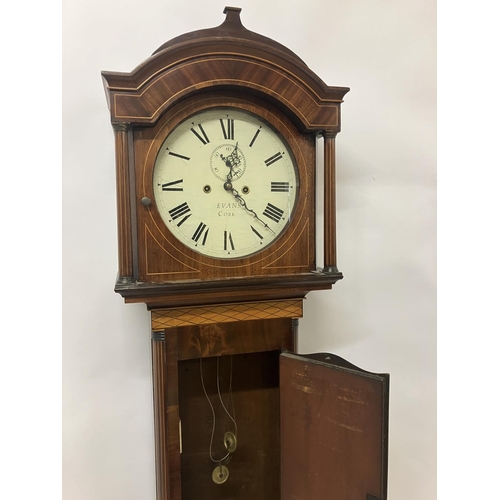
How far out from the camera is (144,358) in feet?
3.98

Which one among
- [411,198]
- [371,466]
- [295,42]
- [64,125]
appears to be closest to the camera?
[371,466]

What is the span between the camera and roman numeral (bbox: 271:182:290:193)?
103 centimetres

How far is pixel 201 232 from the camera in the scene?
0.98 metres

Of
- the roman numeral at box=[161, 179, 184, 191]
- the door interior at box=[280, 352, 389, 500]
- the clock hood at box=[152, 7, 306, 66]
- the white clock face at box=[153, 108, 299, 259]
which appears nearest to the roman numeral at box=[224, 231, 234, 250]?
the white clock face at box=[153, 108, 299, 259]

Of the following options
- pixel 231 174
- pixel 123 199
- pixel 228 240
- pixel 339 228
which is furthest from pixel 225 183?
pixel 339 228

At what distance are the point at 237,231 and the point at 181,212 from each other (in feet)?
0.44

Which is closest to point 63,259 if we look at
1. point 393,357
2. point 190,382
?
point 190,382

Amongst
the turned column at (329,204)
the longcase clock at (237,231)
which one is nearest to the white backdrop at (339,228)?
the longcase clock at (237,231)

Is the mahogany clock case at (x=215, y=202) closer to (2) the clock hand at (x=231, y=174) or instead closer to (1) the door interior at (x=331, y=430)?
(2) the clock hand at (x=231, y=174)

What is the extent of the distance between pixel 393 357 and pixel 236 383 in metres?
0.59

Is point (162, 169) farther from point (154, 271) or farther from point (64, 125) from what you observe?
point (64, 125)

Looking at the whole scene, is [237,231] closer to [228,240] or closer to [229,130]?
[228,240]

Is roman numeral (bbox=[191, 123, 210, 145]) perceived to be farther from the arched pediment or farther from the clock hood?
the clock hood

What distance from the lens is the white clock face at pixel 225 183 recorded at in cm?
96
